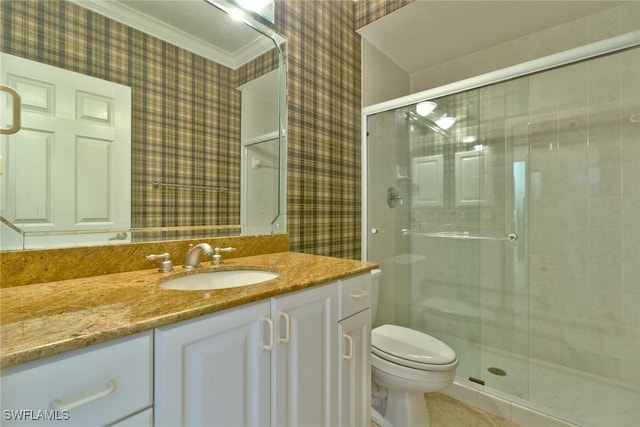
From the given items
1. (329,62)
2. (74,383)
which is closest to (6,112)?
Result: (74,383)

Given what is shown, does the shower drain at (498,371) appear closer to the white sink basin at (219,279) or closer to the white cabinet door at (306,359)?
the white cabinet door at (306,359)

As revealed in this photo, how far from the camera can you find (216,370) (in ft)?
2.28

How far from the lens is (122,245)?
1.01m

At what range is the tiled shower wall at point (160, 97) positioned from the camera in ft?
2.96

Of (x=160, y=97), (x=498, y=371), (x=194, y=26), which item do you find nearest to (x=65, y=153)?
(x=160, y=97)

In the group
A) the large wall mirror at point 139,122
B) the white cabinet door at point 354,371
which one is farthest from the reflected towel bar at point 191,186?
the white cabinet door at point 354,371

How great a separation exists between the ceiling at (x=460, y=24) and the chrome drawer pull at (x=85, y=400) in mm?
2160

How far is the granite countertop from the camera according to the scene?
1.61ft

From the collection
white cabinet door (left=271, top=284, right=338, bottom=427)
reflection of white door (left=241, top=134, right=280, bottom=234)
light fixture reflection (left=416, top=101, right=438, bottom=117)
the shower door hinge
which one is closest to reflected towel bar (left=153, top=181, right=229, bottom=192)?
reflection of white door (left=241, top=134, right=280, bottom=234)

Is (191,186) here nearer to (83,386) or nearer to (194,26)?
(194,26)

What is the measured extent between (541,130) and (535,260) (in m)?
0.89

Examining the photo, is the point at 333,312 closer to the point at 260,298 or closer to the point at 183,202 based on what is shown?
the point at 260,298

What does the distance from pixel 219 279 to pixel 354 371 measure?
0.63m

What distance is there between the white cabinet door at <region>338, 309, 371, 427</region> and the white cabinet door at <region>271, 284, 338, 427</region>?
45 millimetres
